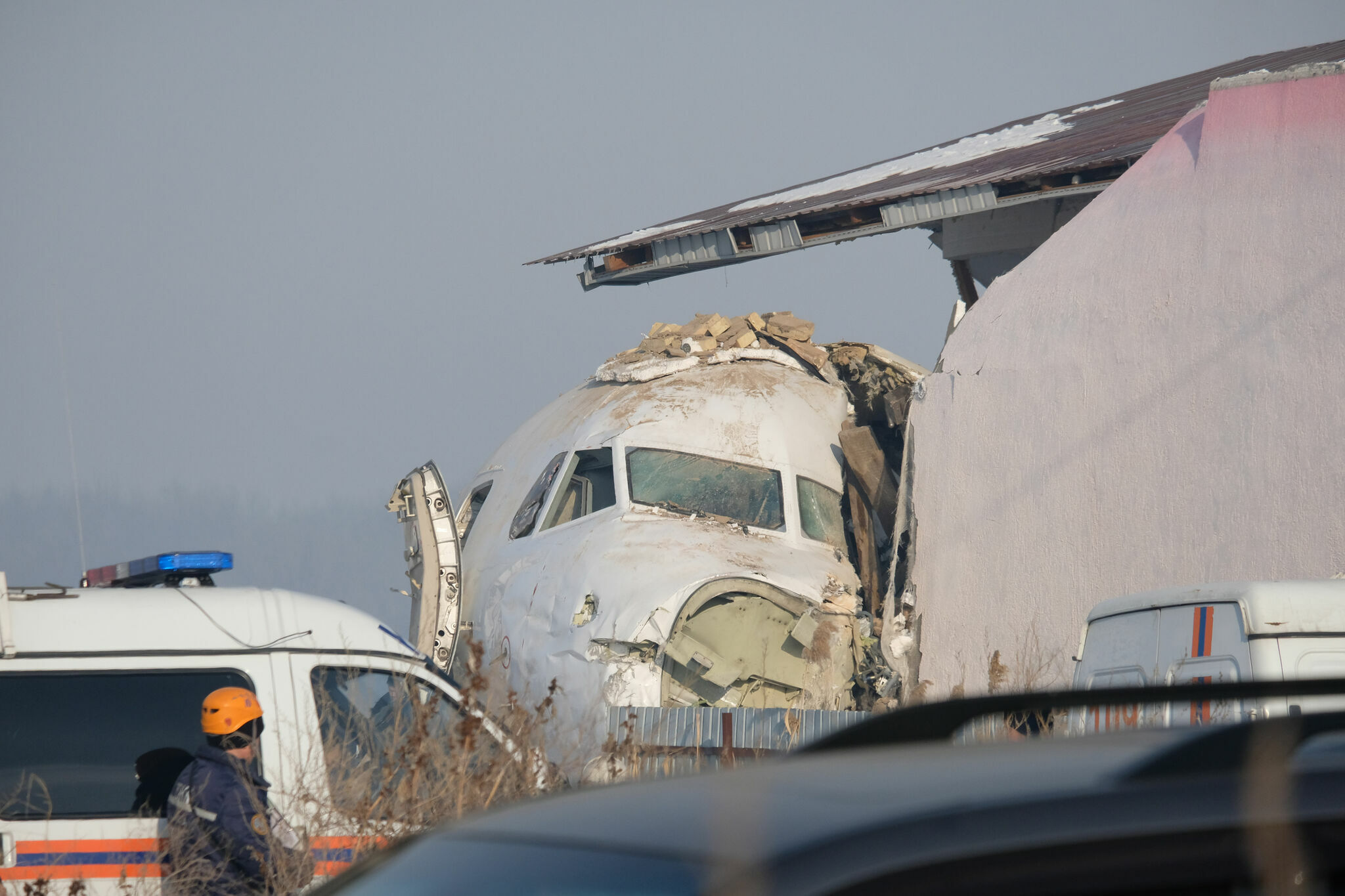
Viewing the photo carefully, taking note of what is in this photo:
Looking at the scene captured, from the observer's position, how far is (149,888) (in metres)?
5.58

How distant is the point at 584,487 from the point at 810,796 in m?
10.7

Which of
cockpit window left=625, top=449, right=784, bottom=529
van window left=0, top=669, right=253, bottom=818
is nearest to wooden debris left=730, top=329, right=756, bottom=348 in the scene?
cockpit window left=625, top=449, right=784, bottom=529

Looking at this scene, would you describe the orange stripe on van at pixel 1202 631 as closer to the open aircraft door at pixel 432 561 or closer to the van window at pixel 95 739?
the van window at pixel 95 739

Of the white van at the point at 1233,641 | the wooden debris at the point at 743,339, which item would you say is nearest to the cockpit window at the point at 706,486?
the wooden debris at the point at 743,339

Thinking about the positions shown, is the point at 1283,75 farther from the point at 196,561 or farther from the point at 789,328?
the point at 196,561

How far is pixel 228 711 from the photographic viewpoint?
5551 millimetres

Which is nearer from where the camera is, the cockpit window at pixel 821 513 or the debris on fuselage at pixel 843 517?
the debris on fuselage at pixel 843 517

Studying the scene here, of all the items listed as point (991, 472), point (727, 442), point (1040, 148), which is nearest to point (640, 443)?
point (727, 442)

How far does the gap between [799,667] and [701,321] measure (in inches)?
186

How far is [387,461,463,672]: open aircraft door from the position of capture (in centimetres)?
1242

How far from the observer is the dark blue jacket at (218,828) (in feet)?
17.2

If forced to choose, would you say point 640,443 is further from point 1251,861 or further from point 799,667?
point 1251,861

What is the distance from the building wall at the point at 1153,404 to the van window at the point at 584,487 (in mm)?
2983

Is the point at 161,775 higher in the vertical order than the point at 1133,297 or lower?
lower
